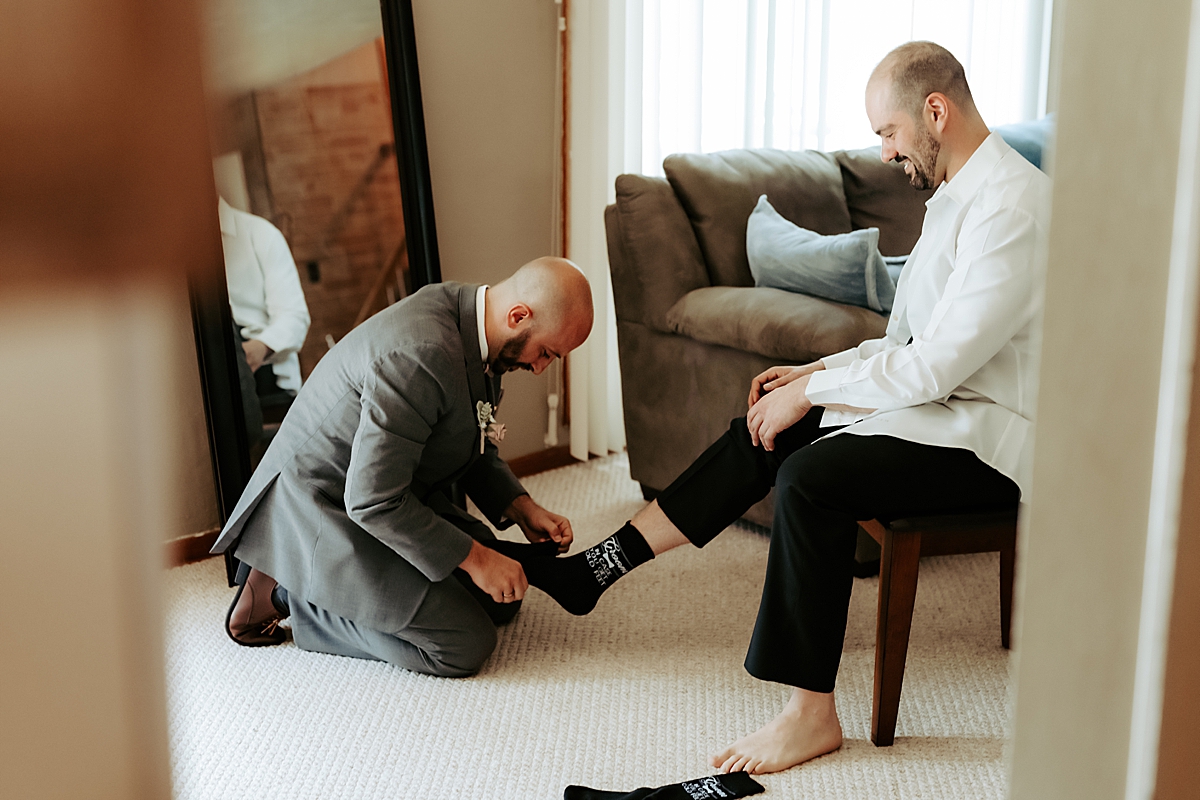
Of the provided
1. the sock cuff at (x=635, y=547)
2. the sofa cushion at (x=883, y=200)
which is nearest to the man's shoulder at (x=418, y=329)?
the sock cuff at (x=635, y=547)

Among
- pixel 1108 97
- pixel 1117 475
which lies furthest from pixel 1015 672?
pixel 1108 97

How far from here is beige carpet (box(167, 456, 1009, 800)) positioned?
1.44m

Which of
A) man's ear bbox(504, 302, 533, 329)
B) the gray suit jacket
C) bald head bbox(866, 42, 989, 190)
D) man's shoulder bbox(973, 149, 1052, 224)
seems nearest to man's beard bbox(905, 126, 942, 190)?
bald head bbox(866, 42, 989, 190)

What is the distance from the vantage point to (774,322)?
2.10 metres

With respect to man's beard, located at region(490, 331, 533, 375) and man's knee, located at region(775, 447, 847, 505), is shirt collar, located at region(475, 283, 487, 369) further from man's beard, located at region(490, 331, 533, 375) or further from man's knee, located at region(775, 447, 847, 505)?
man's knee, located at region(775, 447, 847, 505)

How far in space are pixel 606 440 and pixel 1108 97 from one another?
2.76m

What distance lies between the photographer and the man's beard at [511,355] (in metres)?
1.66

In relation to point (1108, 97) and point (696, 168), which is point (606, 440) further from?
point (1108, 97)

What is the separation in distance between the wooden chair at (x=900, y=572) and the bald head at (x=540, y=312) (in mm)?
599

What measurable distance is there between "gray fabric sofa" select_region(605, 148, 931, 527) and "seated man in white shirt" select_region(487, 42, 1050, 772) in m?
0.59

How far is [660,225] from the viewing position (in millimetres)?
2402

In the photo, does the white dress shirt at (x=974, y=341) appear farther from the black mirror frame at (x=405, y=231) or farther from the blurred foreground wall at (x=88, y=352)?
the blurred foreground wall at (x=88, y=352)

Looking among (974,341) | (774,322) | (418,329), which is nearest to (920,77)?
(974,341)

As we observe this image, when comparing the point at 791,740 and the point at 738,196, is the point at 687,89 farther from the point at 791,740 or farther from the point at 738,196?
the point at 791,740
